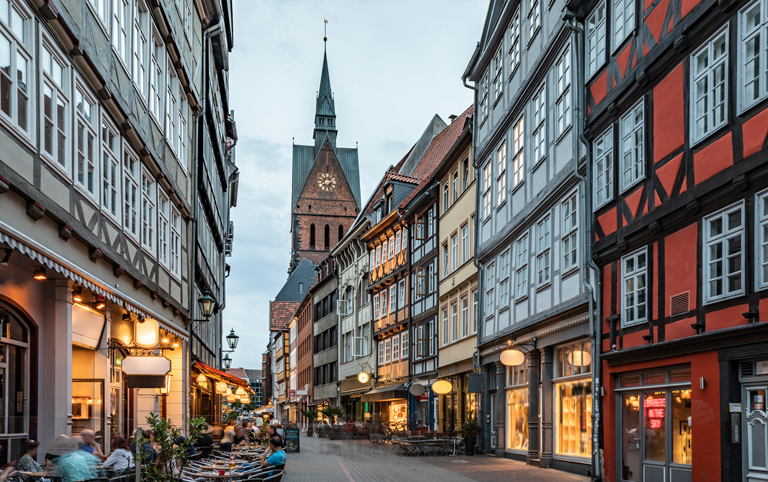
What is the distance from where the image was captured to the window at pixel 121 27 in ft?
47.7

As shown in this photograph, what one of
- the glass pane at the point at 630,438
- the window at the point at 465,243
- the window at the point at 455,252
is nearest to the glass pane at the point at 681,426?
the glass pane at the point at 630,438

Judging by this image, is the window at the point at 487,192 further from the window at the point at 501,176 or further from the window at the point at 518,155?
the window at the point at 518,155

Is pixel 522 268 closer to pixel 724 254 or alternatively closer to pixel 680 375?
pixel 680 375

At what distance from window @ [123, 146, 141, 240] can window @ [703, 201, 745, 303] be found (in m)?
9.93

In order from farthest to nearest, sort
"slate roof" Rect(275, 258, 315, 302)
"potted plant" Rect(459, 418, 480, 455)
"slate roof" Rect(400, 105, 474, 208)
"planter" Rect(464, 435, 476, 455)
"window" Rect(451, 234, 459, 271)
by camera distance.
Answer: "slate roof" Rect(275, 258, 315, 302), "slate roof" Rect(400, 105, 474, 208), "window" Rect(451, 234, 459, 271), "planter" Rect(464, 435, 476, 455), "potted plant" Rect(459, 418, 480, 455)

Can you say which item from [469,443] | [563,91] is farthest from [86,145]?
[469,443]

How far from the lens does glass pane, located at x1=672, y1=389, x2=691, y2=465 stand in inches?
546

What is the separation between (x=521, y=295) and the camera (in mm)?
23969

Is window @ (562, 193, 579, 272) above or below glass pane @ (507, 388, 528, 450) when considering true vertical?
above

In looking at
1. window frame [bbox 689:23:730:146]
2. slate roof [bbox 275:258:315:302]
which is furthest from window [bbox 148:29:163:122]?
slate roof [bbox 275:258:315:302]

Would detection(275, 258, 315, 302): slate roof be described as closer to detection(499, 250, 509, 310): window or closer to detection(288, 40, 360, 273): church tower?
detection(288, 40, 360, 273): church tower

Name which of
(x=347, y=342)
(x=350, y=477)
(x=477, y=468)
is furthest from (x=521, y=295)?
(x=347, y=342)

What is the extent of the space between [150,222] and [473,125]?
1498 cm

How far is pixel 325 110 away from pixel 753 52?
119834 millimetres
